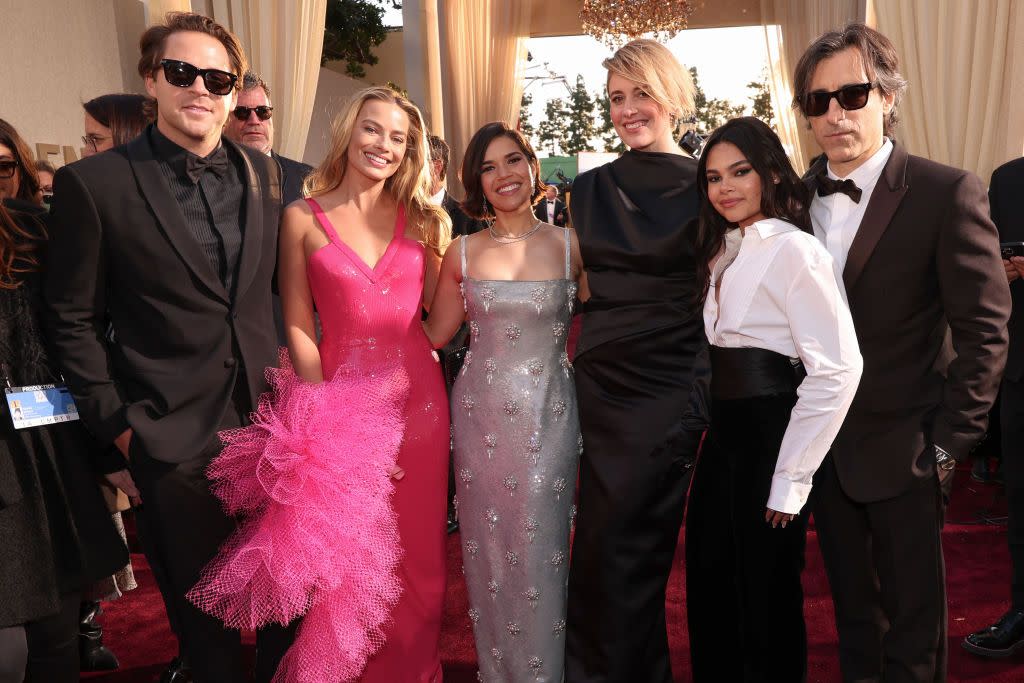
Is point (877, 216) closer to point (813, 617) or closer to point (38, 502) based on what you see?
point (813, 617)

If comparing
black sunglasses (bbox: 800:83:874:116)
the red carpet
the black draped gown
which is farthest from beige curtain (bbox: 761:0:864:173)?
black sunglasses (bbox: 800:83:874:116)

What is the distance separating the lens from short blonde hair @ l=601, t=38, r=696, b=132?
243 centimetres

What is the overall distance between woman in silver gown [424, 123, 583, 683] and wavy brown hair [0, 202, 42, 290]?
3.97 ft

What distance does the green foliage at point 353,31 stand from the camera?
11333 mm

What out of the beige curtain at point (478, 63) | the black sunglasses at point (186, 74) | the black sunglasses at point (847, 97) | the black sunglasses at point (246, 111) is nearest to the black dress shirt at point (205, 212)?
the black sunglasses at point (186, 74)

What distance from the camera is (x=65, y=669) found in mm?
2133

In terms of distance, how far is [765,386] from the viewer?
6.54ft

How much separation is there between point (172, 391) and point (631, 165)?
1.51 meters

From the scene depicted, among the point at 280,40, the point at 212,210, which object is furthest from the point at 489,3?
the point at 212,210

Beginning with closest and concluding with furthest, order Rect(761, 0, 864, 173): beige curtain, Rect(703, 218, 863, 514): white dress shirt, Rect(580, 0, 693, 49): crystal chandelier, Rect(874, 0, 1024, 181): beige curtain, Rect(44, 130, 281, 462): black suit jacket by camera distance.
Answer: Rect(703, 218, 863, 514): white dress shirt < Rect(44, 130, 281, 462): black suit jacket < Rect(874, 0, 1024, 181): beige curtain < Rect(761, 0, 864, 173): beige curtain < Rect(580, 0, 693, 49): crystal chandelier

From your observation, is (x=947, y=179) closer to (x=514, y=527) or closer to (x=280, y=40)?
(x=514, y=527)

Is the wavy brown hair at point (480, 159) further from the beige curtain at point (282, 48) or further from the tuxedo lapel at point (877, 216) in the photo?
the beige curtain at point (282, 48)

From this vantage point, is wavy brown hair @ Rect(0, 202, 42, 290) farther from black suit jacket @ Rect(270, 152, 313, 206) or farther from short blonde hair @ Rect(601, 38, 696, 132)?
short blonde hair @ Rect(601, 38, 696, 132)

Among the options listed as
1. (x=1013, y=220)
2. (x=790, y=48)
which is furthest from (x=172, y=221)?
(x=790, y=48)
